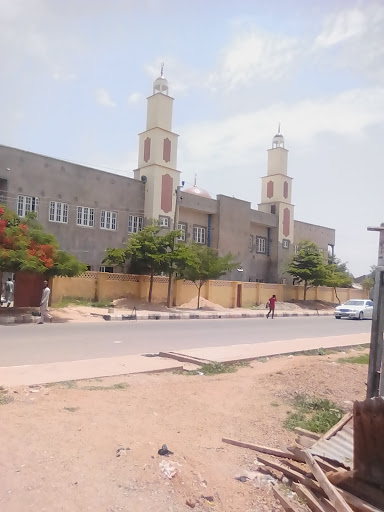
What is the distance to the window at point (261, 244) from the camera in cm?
4262

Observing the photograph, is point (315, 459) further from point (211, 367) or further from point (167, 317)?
point (167, 317)

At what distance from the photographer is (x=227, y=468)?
14.9 feet

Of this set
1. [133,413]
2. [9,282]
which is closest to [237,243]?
[9,282]

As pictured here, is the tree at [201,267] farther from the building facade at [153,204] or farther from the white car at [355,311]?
the white car at [355,311]

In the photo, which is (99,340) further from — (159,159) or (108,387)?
(159,159)

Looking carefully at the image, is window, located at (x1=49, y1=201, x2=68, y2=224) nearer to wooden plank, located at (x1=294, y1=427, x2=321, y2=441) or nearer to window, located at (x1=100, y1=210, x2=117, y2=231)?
window, located at (x1=100, y1=210, x2=117, y2=231)

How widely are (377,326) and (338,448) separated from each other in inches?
64.1

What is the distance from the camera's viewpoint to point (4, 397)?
6.27m

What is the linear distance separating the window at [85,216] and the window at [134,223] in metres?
2.96

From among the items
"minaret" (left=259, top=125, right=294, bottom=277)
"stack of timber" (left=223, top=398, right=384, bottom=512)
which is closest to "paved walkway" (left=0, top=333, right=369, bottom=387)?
"stack of timber" (left=223, top=398, right=384, bottom=512)

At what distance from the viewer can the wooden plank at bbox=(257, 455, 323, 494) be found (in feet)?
13.7

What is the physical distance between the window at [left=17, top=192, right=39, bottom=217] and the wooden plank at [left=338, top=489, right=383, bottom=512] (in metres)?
24.8

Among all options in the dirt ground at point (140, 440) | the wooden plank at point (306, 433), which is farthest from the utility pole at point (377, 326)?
the dirt ground at point (140, 440)

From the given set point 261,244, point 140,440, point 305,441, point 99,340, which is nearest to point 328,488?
point 305,441
